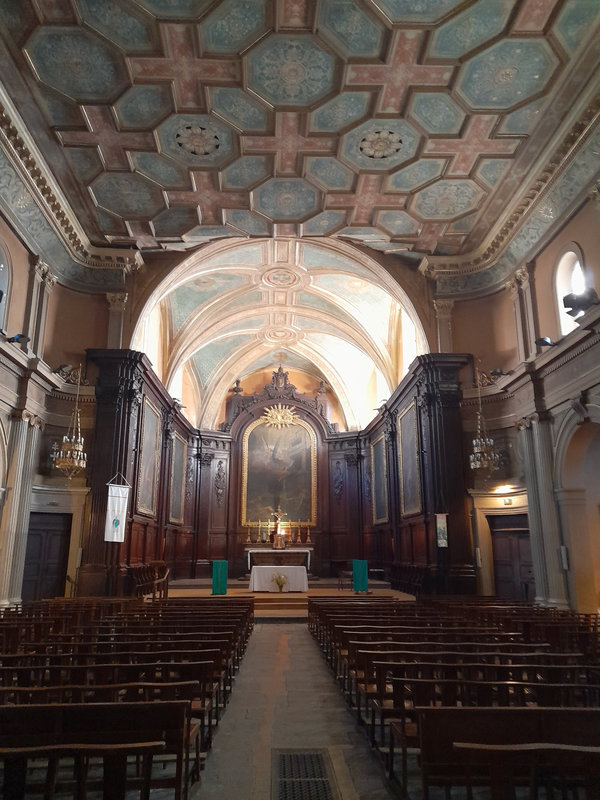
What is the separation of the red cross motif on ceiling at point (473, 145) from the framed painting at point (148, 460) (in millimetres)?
10230

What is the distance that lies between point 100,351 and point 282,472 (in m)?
11.6

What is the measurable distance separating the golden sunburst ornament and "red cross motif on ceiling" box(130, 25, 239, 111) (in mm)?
15828

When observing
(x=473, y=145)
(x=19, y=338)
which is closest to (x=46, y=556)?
(x=19, y=338)

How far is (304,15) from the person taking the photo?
30.0ft

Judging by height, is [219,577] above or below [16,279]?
below

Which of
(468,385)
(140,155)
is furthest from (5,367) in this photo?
(468,385)

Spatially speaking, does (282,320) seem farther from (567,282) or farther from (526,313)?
(567,282)

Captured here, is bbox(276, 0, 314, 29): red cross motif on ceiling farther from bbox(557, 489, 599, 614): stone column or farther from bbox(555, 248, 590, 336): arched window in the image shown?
bbox(557, 489, 599, 614): stone column

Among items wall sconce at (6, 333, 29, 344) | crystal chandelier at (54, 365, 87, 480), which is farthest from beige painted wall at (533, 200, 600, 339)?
wall sconce at (6, 333, 29, 344)

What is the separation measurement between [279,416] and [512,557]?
12.9m

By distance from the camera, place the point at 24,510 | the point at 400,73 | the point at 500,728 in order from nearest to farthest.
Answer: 1. the point at 500,728
2. the point at 400,73
3. the point at 24,510

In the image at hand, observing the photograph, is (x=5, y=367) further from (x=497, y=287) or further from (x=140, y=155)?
(x=497, y=287)

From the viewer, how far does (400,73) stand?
10.3 metres

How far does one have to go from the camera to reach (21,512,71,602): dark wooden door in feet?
44.2
